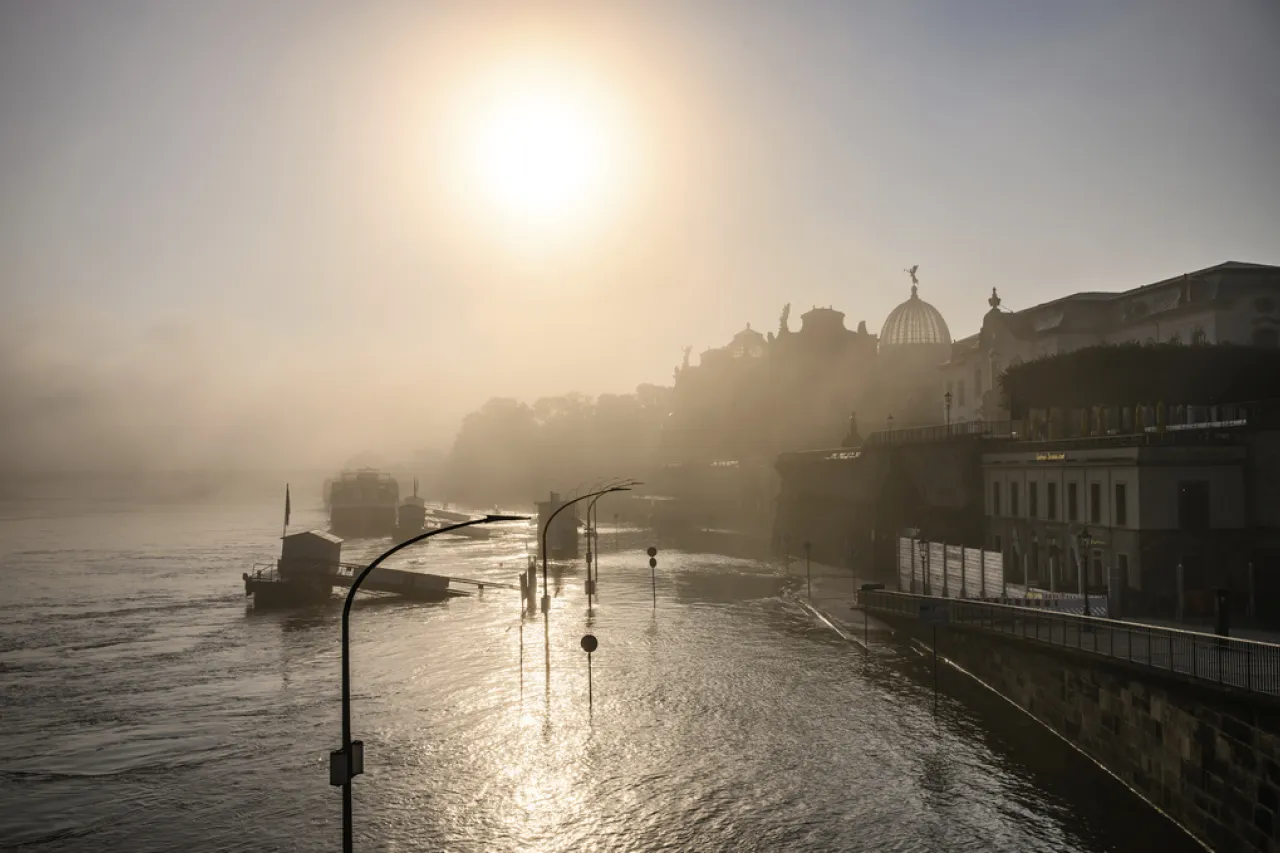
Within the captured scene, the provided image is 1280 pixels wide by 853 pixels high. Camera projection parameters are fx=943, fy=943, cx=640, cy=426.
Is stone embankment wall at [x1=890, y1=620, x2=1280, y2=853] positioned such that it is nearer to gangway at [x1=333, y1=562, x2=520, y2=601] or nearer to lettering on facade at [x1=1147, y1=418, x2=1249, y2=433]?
lettering on facade at [x1=1147, y1=418, x2=1249, y2=433]

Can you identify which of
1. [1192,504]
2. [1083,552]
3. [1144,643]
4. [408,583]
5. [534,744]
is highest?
[1192,504]

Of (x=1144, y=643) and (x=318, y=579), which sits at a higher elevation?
(x=1144, y=643)

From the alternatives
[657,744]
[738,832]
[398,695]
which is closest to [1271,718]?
[738,832]

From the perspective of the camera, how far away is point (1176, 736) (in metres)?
27.6

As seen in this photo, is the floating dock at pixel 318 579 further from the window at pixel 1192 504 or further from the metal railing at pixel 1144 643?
the window at pixel 1192 504

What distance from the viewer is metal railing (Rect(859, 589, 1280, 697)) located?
2573cm

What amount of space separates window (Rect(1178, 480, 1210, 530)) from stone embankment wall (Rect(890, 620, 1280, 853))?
1255 centimetres

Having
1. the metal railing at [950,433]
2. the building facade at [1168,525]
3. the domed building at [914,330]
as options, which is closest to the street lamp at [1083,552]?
the building facade at [1168,525]

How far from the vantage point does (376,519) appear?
164 m

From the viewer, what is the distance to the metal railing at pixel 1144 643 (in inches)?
1013

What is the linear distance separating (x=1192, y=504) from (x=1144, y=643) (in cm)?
1496

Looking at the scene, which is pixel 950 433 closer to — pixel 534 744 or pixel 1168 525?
pixel 1168 525

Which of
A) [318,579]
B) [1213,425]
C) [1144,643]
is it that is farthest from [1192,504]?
[318,579]

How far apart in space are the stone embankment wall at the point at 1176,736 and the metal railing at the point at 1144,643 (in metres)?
0.50
